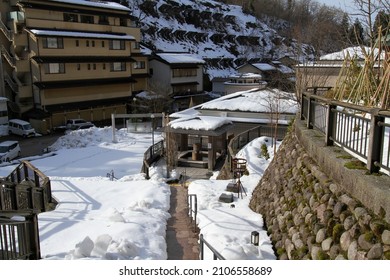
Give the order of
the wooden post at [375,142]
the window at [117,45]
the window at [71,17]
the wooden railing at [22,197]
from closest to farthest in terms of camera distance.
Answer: the wooden post at [375,142], the wooden railing at [22,197], the window at [71,17], the window at [117,45]

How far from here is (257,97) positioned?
28172mm

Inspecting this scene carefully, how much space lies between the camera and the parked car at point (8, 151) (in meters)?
23.3

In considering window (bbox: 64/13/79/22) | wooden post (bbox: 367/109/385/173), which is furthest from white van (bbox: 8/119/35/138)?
wooden post (bbox: 367/109/385/173)

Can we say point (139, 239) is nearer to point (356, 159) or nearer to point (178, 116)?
point (356, 159)

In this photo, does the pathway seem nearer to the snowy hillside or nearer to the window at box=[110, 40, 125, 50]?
the window at box=[110, 40, 125, 50]

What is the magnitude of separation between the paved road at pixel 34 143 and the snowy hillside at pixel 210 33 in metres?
30.3

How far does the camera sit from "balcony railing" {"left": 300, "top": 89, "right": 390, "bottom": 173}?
15.8 ft

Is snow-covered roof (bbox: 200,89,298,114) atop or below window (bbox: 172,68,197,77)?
below

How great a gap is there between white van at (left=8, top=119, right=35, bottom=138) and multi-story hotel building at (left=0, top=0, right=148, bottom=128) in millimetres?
1480

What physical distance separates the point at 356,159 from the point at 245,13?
8404 centimetres

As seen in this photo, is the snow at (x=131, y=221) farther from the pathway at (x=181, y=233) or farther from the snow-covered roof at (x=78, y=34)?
the snow-covered roof at (x=78, y=34)

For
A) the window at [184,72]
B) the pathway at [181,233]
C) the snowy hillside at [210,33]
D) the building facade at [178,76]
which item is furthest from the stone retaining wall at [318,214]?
the snowy hillside at [210,33]

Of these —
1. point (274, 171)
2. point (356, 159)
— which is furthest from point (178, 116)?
point (356, 159)

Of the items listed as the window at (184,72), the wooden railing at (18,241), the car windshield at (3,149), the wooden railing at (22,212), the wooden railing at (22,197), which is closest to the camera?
the wooden railing at (18,241)
